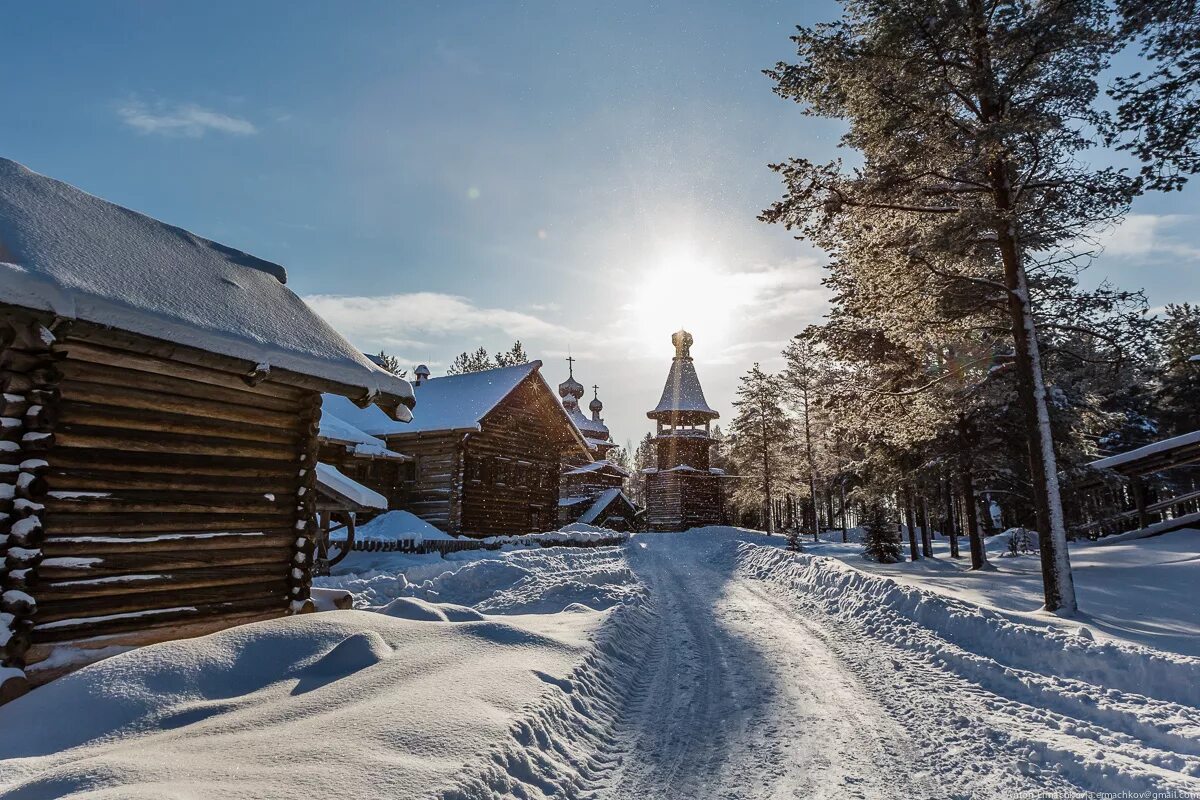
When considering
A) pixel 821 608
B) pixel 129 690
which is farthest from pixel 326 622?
pixel 821 608

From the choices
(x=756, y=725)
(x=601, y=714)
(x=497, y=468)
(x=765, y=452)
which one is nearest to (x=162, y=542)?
(x=601, y=714)

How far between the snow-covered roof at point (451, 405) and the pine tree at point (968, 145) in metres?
15.1

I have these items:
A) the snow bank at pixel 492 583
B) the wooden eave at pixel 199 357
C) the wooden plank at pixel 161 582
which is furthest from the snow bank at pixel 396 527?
the wooden eave at pixel 199 357

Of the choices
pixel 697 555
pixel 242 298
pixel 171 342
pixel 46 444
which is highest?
pixel 242 298

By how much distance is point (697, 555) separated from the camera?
1052 inches

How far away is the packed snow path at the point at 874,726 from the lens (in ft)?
14.4

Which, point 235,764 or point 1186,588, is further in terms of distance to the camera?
point 1186,588

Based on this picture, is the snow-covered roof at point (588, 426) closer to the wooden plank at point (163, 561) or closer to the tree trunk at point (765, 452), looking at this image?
the tree trunk at point (765, 452)

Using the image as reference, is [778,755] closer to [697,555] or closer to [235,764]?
[235,764]

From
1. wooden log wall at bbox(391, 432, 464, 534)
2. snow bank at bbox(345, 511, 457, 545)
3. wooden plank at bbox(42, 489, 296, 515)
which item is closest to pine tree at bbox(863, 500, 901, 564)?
snow bank at bbox(345, 511, 457, 545)

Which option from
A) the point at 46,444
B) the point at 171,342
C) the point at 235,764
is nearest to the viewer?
the point at 235,764

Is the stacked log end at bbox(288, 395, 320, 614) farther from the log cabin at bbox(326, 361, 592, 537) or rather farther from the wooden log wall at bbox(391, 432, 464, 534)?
the wooden log wall at bbox(391, 432, 464, 534)

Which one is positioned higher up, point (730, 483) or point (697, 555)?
point (730, 483)

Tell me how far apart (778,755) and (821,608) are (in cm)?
768
